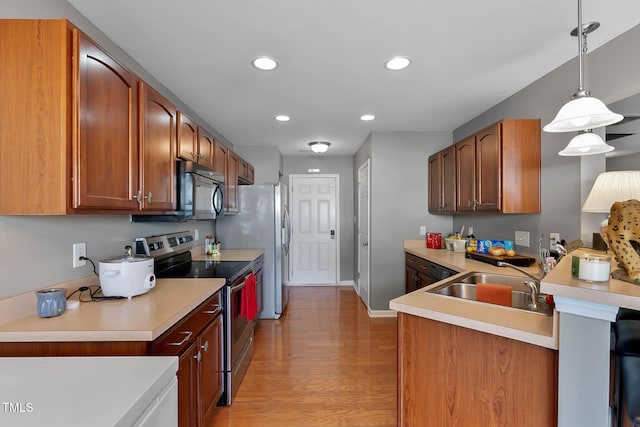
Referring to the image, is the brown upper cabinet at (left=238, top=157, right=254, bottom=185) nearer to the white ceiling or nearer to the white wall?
the white ceiling

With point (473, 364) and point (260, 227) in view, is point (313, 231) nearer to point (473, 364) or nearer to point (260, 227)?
point (260, 227)

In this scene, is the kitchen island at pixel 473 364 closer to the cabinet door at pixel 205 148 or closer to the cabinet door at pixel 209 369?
the cabinet door at pixel 209 369

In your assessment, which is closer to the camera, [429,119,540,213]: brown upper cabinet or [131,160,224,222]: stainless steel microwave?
[131,160,224,222]: stainless steel microwave

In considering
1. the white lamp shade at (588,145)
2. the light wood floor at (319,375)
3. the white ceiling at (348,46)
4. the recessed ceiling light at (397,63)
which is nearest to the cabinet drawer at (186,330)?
the light wood floor at (319,375)

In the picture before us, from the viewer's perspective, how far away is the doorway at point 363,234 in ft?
13.1

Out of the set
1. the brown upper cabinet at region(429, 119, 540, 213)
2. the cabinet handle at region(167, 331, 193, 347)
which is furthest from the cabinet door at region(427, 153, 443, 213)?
the cabinet handle at region(167, 331, 193, 347)

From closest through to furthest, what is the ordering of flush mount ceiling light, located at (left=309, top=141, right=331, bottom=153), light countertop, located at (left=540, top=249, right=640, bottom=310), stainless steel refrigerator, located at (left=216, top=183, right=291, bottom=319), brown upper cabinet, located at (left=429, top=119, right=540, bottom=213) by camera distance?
light countertop, located at (left=540, top=249, right=640, bottom=310) < brown upper cabinet, located at (left=429, top=119, right=540, bottom=213) < stainless steel refrigerator, located at (left=216, top=183, right=291, bottom=319) < flush mount ceiling light, located at (left=309, top=141, right=331, bottom=153)

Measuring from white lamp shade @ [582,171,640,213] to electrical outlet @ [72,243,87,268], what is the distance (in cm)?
295

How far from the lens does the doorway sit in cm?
399

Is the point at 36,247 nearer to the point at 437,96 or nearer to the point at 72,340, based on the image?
the point at 72,340

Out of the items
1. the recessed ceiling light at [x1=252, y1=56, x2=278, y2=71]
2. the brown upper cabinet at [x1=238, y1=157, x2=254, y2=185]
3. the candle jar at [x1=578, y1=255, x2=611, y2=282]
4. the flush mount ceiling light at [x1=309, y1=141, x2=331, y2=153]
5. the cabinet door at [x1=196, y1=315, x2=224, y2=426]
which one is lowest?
the cabinet door at [x1=196, y1=315, x2=224, y2=426]

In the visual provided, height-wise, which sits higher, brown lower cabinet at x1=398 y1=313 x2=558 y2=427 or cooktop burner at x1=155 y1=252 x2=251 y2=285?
cooktop burner at x1=155 y1=252 x2=251 y2=285

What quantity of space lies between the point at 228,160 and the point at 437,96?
2.24 m

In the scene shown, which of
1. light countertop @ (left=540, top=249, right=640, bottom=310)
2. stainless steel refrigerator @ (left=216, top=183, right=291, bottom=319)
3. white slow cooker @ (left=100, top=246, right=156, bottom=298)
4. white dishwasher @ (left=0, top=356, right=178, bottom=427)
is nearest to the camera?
white dishwasher @ (left=0, top=356, right=178, bottom=427)
